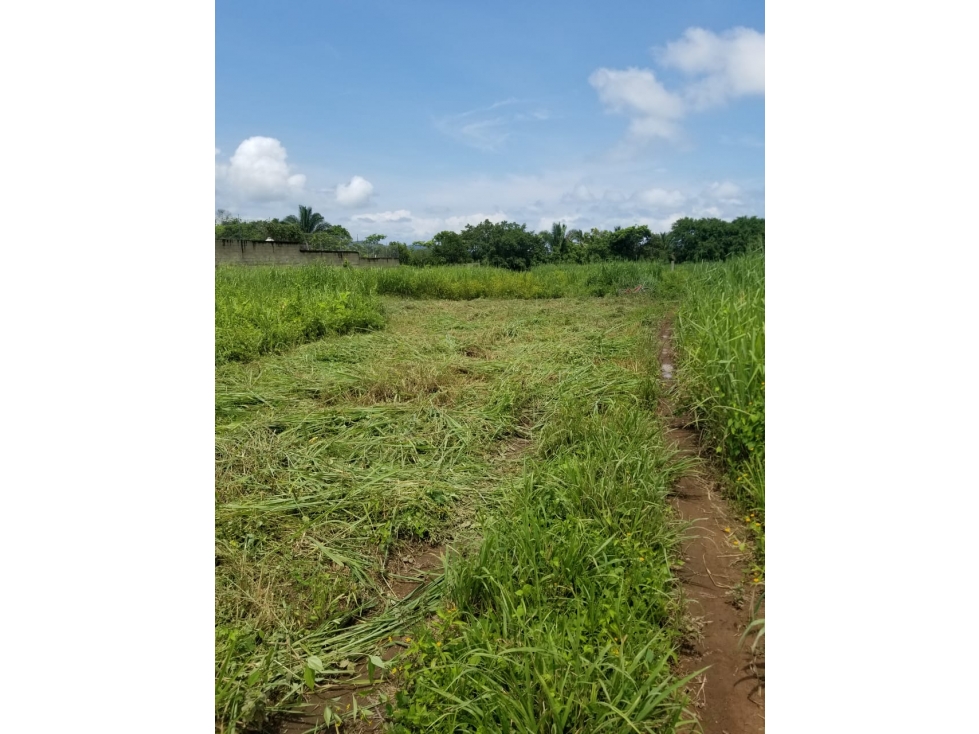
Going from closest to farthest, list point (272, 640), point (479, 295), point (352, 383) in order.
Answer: point (272, 640), point (352, 383), point (479, 295)

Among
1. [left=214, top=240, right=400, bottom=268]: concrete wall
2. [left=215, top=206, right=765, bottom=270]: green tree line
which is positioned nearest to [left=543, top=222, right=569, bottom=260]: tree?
[left=215, top=206, right=765, bottom=270]: green tree line

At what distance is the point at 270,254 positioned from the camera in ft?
29.6

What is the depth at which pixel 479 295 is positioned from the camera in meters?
9.92

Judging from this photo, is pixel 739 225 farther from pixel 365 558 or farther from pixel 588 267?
pixel 588 267

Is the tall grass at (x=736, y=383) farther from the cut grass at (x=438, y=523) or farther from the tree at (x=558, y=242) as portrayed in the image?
the tree at (x=558, y=242)

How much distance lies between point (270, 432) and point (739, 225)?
141 inches

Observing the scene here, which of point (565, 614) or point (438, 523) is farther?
point (438, 523)

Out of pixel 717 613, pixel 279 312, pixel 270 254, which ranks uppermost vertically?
pixel 270 254

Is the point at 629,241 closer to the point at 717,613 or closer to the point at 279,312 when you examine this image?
the point at 279,312

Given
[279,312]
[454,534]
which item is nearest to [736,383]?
[454,534]

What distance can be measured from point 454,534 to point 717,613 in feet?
2.57

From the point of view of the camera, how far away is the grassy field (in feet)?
3.67

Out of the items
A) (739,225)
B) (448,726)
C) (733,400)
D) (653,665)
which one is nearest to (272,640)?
(448,726)

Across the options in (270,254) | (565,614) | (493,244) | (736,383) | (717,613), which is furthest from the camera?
(493,244)
